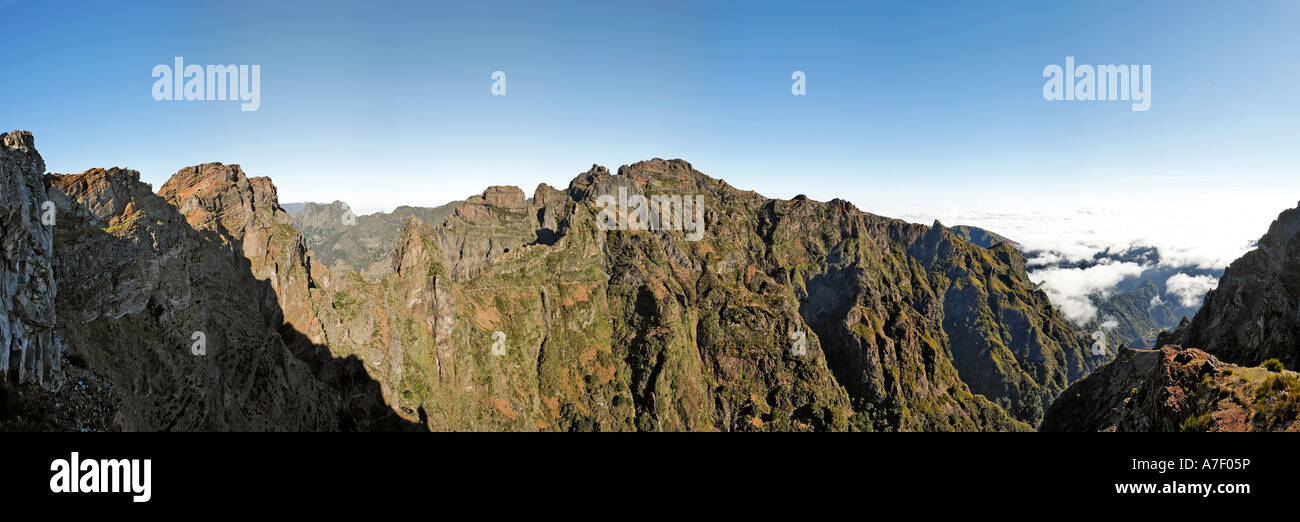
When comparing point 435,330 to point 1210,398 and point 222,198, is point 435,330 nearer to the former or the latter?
point 222,198

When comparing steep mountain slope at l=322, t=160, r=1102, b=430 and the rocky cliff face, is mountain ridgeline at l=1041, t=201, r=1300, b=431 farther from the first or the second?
steep mountain slope at l=322, t=160, r=1102, b=430

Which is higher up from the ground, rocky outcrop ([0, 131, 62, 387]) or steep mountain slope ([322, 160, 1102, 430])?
rocky outcrop ([0, 131, 62, 387])

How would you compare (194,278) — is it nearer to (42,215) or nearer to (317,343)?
(42,215)

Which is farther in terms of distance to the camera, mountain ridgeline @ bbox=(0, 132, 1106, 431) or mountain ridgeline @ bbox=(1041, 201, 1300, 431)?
mountain ridgeline @ bbox=(0, 132, 1106, 431)

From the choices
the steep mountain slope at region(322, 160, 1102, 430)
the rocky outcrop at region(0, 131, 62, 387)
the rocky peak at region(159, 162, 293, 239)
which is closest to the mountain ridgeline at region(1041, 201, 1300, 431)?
the rocky outcrop at region(0, 131, 62, 387)

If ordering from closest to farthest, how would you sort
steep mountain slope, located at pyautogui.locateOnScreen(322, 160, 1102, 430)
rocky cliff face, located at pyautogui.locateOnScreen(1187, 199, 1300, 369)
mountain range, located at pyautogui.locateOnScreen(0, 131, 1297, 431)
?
mountain range, located at pyautogui.locateOnScreen(0, 131, 1297, 431) → rocky cliff face, located at pyautogui.locateOnScreen(1187, 199, 1300, 369) → steep mountain slope, located at pyautogui.locateOnScreen(322, 160, 1102, 430)

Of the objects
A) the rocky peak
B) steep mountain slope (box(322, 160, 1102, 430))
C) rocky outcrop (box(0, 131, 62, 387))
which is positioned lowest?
steep mountain slope (box(322, 160, 1102, 430))
